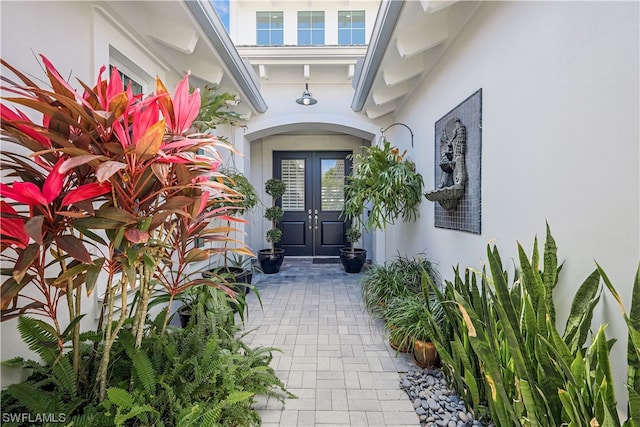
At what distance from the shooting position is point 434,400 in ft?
5.63

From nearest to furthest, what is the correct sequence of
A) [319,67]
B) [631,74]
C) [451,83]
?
[631,74] < [451,83] < [319,67]

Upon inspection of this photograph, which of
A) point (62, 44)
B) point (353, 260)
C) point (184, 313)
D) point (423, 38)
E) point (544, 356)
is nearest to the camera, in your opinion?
point (544, 356)

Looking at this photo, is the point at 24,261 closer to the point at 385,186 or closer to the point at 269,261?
the point at 385,186

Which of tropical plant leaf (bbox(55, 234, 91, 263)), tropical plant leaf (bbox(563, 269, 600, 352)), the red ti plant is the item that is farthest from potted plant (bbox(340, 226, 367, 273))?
tropical plant leaf (bbox(55, 234, 91, 263))

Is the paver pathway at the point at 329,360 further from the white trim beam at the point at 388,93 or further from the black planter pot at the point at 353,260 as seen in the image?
the white trim beam at the point at 388,93

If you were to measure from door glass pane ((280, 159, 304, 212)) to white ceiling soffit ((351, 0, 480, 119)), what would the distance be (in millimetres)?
2669

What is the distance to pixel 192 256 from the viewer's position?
4.39 feet

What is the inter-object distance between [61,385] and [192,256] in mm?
745

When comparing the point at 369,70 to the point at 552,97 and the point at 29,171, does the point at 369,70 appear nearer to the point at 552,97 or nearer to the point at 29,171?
the point at 552,97

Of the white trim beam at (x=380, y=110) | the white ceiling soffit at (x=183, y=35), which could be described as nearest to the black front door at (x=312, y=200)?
the white trim beam at (x=380, y=110)

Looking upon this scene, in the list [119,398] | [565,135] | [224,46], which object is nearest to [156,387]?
[119,398]

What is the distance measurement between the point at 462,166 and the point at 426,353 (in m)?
1.45

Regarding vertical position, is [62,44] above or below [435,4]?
below

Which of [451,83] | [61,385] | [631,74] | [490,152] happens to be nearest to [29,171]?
[61,385]
